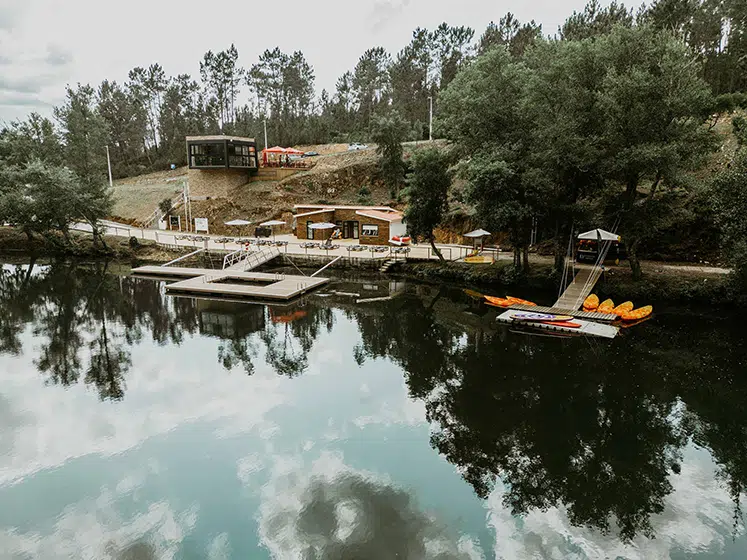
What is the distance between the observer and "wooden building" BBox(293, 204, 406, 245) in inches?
1594

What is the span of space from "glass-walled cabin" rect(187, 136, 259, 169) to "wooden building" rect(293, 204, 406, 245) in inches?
432

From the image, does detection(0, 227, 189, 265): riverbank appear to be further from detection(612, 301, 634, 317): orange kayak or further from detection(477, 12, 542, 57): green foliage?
detection(477, 12, 542, 57): green foliage

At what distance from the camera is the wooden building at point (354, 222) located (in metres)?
40.5

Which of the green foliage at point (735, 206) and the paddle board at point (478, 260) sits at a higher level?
the green foliage at point (735, 206)

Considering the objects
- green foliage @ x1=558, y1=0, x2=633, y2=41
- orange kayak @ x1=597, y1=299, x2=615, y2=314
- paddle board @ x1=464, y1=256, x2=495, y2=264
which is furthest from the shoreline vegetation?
green foliage @ x1=558, y1=0, x2=633, y2=41

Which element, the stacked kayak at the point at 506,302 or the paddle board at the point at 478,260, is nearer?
the stacked kayak at the point at 506,302

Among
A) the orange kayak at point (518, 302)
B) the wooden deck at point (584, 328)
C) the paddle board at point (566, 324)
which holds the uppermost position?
the orange kayak at point (518, 302)

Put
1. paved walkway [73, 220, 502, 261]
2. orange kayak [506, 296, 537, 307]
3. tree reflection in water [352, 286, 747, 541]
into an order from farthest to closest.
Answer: paved walkway [73, 220, 502, 261]
orange kayak [506, 296, 537, 307]
tree reflection in water [352, 286, 747, 541]

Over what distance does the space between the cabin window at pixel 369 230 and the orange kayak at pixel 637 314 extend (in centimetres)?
2101

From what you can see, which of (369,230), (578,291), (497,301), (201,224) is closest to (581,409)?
(497,301)

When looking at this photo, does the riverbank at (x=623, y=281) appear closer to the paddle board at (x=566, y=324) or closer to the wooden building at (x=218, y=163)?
the paddle board at (x=566, y=324)

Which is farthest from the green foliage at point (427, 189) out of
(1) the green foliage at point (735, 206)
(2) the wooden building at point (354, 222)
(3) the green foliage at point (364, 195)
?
(3) the green foliage at point (364, 195)

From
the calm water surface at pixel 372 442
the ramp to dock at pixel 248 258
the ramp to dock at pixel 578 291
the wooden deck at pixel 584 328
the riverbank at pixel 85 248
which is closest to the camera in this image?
the calm water surface at pixel 372 442

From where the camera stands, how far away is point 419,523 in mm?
10953
